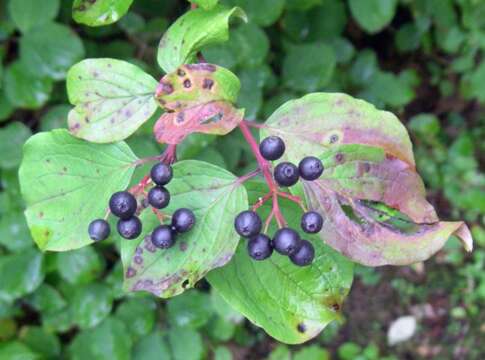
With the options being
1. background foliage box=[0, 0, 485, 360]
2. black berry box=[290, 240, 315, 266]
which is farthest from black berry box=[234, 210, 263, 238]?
background foliage box=[0, 0, 485, 360]

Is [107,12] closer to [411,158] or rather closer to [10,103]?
[411,158]

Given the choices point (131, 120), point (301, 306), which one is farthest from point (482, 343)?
point (131, 120)

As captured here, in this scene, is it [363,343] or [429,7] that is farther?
[363,343]

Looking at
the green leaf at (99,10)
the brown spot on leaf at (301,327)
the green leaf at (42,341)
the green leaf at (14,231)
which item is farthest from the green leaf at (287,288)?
the green leaf at (42,341)

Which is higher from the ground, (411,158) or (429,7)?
(411,158)

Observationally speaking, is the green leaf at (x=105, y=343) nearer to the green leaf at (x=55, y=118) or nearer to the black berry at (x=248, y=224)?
the green leaf at (x=55, y=118)

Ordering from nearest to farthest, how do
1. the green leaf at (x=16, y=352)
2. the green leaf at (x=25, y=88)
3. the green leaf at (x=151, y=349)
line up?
the green leaf at (x=25, y=88)
the green leaf at (x=16, y=352)
the green leaf at (x=151, y=349)

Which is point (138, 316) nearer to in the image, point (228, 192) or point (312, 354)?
point (312, 354)
